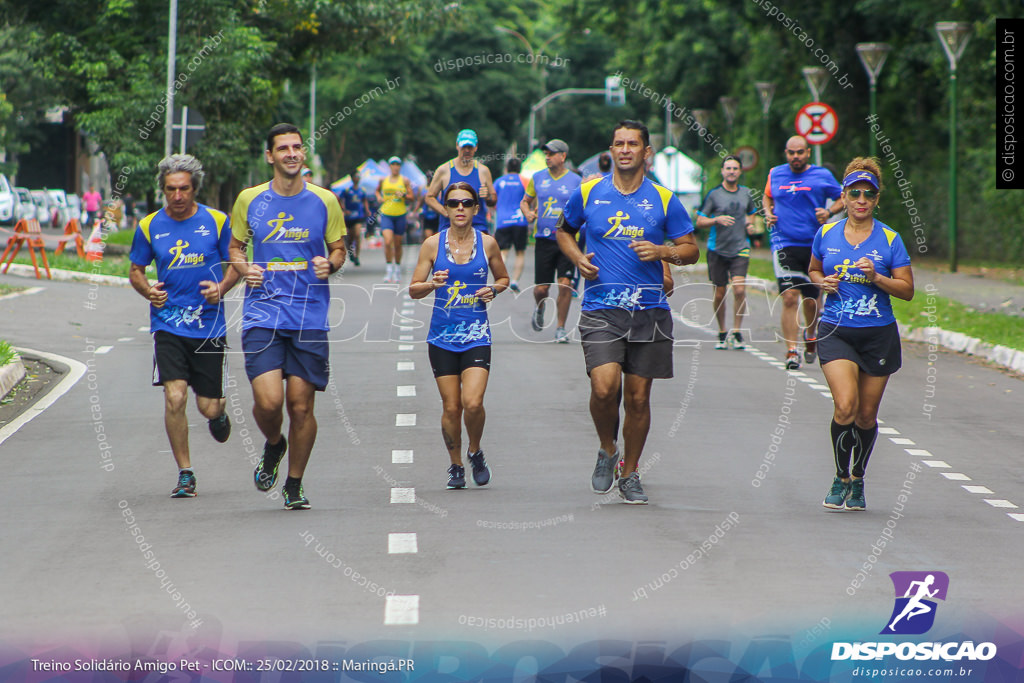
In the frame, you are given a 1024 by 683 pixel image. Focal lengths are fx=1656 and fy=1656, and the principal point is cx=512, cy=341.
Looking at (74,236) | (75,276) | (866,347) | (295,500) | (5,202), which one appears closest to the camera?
(295,500)

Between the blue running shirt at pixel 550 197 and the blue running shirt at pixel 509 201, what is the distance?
181cm

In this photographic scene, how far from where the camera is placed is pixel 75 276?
25.9m

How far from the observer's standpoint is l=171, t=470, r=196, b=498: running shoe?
29.0 feet

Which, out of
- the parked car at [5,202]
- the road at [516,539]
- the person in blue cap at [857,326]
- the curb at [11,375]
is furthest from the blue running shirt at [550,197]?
the parked car at [5,202]

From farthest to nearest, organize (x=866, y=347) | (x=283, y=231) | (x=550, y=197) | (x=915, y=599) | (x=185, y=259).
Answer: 1. (x=550, y=197)
2. (x=185, y=259)
3. (x=866, y=347)
4. (x=283, y=231)
5. (x=915, y=599)

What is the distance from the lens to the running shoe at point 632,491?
8.60 metres

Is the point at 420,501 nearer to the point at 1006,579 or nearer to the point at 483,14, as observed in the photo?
the point at 1006,579

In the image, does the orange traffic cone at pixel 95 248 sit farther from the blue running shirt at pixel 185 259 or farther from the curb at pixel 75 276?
the blue running shirt at pixel 185 259

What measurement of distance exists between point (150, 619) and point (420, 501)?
2664 millimetres

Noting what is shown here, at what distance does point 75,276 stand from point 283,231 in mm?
18611

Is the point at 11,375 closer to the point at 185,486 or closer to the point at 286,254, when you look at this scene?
the point at 185,486

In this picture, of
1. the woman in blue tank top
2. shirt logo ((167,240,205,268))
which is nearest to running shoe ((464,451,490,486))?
the woman in blue tank top

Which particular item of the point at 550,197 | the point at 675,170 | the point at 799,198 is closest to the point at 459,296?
the point at 799,198

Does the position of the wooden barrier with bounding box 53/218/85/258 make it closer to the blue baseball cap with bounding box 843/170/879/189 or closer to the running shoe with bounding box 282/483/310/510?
the running shoe with bounding box 282/483/310/510
